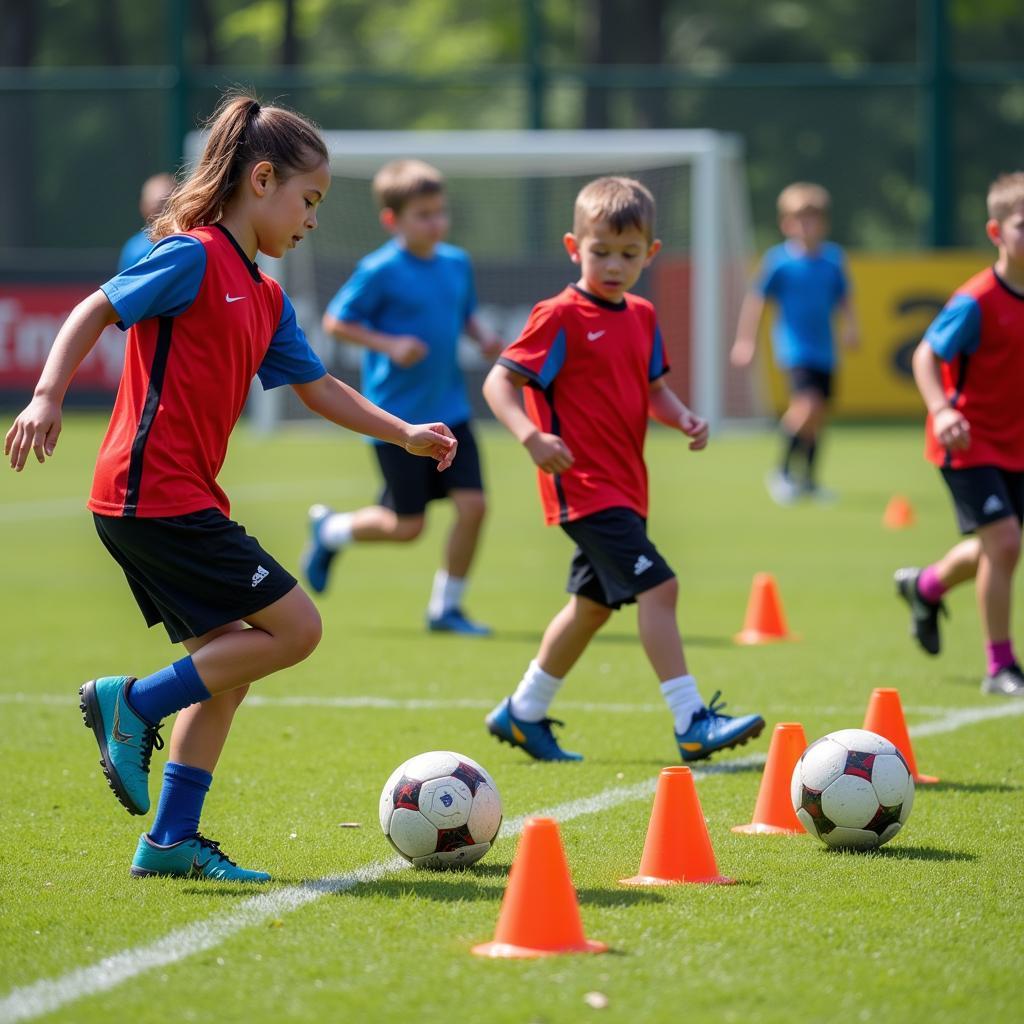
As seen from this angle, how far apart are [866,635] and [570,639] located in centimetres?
300

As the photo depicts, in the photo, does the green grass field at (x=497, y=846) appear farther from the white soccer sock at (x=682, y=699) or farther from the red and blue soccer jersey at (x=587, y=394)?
the red and blue soccer jersey at (x=587, y=394)

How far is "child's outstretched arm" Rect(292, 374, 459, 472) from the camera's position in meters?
4.85

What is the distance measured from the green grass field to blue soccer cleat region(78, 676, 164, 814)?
0.23 m

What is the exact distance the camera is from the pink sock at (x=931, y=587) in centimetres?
780

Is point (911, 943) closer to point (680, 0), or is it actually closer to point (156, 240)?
point (156, 240)

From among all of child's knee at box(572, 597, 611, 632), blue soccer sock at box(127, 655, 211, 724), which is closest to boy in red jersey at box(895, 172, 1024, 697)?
child's knee at box(572, 597, 611, 632)

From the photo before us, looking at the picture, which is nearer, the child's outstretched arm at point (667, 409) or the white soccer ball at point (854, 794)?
the white soccer ball at point (854, 794)

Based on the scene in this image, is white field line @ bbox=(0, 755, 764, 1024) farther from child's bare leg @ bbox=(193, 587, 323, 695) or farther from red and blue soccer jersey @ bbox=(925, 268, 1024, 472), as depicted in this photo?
red and blue soccer jersey @ bbox=(925, 268, 1024, 472)

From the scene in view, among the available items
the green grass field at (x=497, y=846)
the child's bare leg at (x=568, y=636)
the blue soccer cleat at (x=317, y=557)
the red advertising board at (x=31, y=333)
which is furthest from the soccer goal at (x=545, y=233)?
the child's bare leg at (x=568, y=636)

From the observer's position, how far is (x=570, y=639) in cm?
630

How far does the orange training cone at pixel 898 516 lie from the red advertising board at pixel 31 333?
523 inches

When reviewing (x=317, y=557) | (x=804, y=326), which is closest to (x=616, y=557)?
(x=317, y=557)

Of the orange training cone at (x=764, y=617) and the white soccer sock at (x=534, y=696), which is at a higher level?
the white soccer sock at (x=534, y=696)

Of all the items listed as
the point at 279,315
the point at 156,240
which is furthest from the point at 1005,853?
the point at 156,240
